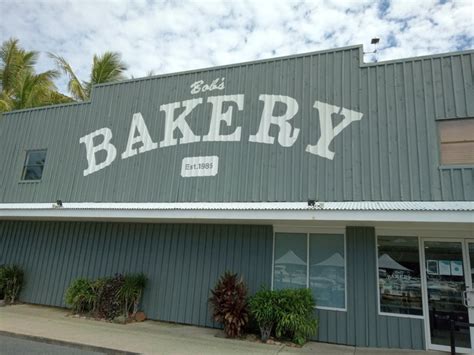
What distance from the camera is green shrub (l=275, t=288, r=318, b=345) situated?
24.4 feet

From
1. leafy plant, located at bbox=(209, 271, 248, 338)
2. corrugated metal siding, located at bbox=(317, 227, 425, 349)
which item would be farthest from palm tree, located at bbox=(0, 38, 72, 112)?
corrugated metal siding, located at bbox=(317, 227, 425, 349)

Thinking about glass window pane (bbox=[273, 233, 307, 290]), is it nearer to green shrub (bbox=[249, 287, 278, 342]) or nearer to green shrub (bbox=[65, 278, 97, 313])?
green shrub (bbox=[249, 287, 278, 342])

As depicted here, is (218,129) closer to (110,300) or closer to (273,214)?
(273,214)

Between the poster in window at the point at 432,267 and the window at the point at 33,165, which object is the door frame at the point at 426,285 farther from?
the window at the point at 33,165

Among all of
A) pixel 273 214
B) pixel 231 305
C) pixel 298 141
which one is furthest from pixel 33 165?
pixel 273 214

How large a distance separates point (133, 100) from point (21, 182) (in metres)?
5.23

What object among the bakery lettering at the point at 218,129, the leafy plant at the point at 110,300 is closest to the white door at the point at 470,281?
the bakery lettering at the point at 218,129

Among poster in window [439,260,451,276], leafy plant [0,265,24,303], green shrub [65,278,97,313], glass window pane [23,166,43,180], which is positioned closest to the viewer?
poster in window [439,260,451,276]

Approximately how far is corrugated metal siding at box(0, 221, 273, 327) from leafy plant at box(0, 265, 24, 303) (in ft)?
0.79

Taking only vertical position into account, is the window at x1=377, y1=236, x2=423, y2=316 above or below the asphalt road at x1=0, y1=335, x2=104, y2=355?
above

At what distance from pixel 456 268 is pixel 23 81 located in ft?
73.6

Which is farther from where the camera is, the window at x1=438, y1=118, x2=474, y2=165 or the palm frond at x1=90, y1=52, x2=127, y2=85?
the palm frond at x1=90, y1=52, x2=127, y2=85

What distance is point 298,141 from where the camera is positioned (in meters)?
9.60

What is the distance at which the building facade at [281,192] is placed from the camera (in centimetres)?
771
